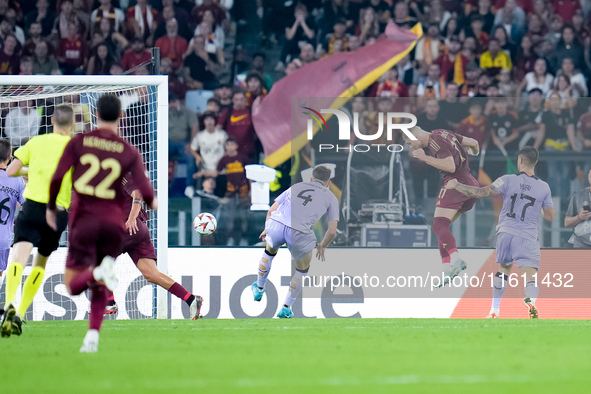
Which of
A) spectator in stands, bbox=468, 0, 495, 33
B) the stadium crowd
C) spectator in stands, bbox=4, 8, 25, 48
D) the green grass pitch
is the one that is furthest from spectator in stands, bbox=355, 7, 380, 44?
the green grass pitch

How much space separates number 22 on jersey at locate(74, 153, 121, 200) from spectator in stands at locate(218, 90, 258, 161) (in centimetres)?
842

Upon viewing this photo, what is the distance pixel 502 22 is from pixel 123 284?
870cm

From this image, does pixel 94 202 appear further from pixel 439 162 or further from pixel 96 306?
pixel 439 162

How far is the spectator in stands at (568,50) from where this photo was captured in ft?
57.1

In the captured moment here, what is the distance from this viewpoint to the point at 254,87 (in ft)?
53.8

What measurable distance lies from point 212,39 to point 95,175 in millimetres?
11020

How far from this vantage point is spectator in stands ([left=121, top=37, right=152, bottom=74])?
1705 cm

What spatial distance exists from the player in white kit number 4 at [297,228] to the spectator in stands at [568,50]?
6012 millimetres

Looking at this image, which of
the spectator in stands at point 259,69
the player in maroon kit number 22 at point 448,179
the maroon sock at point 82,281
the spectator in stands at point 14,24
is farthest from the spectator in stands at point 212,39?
the maroon sock at point 82,281

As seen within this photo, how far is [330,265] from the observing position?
45.9 feet

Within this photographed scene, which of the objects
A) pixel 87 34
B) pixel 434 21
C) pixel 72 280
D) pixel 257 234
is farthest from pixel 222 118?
pixel 72 280

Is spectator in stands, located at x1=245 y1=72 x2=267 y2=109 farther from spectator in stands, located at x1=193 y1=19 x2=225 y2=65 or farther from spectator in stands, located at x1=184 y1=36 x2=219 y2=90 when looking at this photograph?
spectator in stands, located at x1=193 y1=19 x2=225 y2=65

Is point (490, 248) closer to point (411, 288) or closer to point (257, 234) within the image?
point (411, 288)

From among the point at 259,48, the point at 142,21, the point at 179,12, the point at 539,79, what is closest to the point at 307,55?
the point at 259,48
